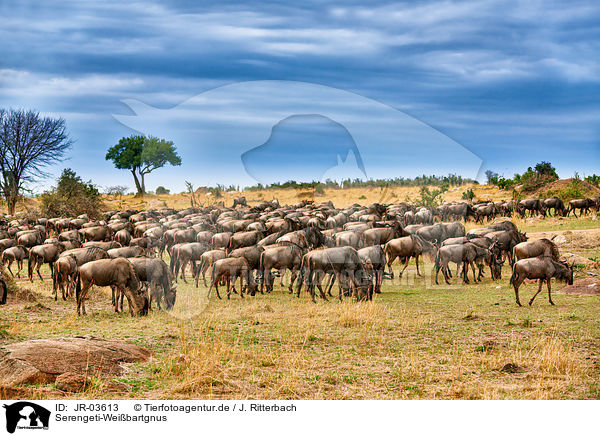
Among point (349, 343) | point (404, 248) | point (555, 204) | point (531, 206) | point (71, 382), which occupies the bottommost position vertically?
point (349, 343)

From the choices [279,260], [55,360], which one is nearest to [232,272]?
[279,260]

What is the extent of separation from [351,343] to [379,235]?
46.5 ft

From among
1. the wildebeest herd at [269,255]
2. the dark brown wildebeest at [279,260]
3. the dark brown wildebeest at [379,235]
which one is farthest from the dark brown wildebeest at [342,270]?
the dark brown wildebeest at [379,235]

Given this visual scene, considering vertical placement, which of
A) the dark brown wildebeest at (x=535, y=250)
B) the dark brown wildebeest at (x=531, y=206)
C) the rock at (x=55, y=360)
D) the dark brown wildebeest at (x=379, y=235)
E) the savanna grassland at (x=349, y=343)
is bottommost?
the savanna grassland at (x=349, y=343)

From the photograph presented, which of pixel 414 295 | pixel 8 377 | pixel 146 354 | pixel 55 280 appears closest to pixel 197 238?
pixel 55 280

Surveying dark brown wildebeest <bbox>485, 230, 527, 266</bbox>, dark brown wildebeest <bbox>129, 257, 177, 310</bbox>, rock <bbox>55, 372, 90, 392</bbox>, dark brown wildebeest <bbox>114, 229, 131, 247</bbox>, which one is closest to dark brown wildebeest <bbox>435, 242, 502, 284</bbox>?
dark brown wildebeest <bbox>485, 230, 527, 266</bbox>

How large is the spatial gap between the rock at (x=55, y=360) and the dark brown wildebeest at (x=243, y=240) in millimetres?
15786

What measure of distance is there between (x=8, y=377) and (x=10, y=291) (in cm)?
1038

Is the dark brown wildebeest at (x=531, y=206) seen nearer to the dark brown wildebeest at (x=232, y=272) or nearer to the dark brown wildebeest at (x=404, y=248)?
the dark brown wildebeest at (x=404, y=248)

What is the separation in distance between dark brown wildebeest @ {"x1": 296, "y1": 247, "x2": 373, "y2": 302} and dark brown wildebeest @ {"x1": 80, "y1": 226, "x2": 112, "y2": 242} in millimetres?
17038

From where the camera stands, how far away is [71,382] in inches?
361

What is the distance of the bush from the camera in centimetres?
4952

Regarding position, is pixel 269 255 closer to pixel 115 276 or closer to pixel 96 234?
pixel 115 276

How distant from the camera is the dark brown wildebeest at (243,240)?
26625 mm
